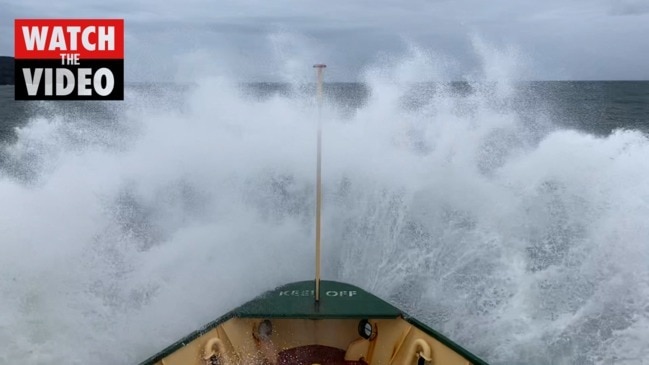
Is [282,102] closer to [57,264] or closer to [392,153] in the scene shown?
[392,153]

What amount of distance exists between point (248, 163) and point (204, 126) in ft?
11.2

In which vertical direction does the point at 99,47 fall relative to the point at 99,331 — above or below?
above

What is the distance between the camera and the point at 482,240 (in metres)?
18.6

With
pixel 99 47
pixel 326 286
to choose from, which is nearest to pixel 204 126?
pixel 99 47

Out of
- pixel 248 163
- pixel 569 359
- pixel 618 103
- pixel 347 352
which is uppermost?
pixel 618 103

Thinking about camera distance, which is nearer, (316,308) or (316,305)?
(316,308)

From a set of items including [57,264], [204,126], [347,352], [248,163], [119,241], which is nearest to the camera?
[347,352]

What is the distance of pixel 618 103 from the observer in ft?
245

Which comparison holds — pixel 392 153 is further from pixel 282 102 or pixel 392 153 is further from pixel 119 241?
pixel 119 241

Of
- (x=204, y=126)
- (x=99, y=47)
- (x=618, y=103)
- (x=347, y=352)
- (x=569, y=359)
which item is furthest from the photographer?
(x=618, y=103)

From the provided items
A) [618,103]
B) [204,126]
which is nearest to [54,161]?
[204,126]

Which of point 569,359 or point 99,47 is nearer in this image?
point 569,359

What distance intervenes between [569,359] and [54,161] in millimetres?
21639

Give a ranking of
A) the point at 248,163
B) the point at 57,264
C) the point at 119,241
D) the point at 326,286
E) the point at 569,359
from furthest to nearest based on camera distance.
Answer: the point at 248,163
the point at 119,241
the point at 57,264
the point at 569,359
the point at 326,286
